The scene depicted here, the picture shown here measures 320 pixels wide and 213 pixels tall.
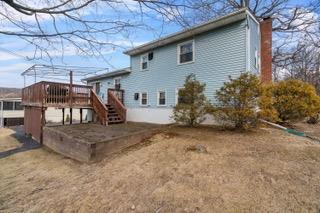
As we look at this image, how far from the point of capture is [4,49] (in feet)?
15.5

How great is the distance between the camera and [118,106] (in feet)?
47.2

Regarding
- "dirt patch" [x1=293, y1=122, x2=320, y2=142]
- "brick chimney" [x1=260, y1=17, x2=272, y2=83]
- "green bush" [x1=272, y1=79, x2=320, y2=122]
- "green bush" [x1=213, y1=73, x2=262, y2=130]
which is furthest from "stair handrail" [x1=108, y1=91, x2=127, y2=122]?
"dirt patch" [x1=293, y1=122, x2=320, y2=142]

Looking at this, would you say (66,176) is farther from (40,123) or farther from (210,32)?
(210,32)

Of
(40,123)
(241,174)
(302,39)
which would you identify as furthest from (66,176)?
(302,39)

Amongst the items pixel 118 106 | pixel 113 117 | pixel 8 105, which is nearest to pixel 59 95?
pixel 113 117

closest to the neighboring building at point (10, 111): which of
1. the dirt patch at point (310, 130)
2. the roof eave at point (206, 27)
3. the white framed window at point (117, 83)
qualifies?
the white framed window at point (117, 83)

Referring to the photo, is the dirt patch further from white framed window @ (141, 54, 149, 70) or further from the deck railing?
the deck railing

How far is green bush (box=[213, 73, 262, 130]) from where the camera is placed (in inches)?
338

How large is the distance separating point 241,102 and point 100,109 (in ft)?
28.0

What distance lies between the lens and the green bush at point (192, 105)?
1038 centimetres

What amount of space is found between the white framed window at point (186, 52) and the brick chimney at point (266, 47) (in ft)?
15.6

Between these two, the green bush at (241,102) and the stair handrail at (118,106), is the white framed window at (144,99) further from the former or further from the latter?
the green bush at (241,102)

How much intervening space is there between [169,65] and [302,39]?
418 inches

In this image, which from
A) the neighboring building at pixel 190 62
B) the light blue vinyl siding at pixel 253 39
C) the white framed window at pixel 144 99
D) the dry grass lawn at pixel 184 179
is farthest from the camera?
the white framed window at pixel 144 99
